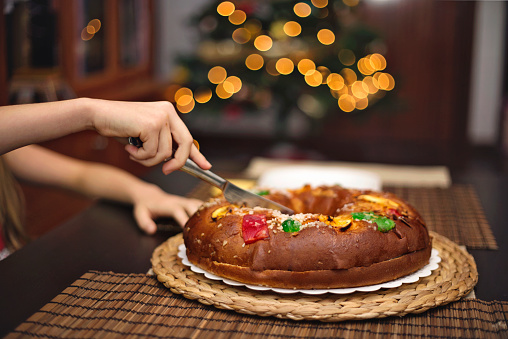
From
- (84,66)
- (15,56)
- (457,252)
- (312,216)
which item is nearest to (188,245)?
(312,216)

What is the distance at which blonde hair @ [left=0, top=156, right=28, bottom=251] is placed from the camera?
1305 mm

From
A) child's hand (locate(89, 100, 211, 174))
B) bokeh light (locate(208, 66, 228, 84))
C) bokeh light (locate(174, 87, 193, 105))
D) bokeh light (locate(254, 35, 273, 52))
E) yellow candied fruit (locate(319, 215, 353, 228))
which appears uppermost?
child's hand (locate(89, 100, 211, 174))

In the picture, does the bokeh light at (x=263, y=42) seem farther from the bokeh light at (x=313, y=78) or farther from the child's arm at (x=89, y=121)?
the child's arm at (x=89, y=121)

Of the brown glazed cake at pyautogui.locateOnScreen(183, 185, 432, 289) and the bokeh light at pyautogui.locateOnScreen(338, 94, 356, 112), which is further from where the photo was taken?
the bokeh light at pyautogui.locateOnScreen(338, 94, 356, 112)

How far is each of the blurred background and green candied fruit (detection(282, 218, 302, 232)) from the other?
3.04 ft

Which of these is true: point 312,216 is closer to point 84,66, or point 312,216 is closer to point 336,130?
point 84,66

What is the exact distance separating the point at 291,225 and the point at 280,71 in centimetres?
299

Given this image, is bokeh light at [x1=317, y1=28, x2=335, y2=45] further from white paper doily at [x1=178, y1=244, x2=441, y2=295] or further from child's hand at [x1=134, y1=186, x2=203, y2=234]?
white paper doily at [x1=178, y1=244, x2=441, y2=295]

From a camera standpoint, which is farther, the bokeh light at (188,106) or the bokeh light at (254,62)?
the bokeh light at (188,106)

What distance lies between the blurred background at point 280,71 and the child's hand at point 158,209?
20.7 inches

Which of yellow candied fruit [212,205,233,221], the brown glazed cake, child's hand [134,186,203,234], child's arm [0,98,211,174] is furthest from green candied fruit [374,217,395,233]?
child's hand [134,186,203,234]

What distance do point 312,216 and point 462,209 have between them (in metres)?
0.63

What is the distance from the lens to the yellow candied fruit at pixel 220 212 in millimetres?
961

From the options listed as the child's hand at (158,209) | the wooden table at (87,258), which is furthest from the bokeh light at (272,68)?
the child's hand at (158,209)
